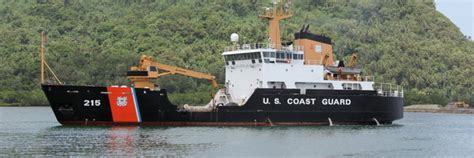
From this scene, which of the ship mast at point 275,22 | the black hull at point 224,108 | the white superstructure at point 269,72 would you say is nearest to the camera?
the black hull at point 224,108

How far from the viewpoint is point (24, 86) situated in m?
86.6

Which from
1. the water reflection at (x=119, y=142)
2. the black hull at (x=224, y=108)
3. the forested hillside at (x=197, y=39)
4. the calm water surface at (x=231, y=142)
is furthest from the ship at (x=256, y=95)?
the forested hillside at (x=197, y=39)

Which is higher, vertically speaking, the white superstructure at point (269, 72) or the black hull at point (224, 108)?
the white superstructure at point (269, 72)

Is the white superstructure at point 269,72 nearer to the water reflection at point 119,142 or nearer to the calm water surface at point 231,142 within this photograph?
the calm water surface at point 231,142

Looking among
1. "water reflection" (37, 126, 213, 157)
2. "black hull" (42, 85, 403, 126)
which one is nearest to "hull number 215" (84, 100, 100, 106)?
"black hull" (42, 85, 403, 126)

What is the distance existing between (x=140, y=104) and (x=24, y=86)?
51.5 meters

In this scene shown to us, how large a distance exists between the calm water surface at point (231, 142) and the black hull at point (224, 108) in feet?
2.05

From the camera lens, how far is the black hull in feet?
125

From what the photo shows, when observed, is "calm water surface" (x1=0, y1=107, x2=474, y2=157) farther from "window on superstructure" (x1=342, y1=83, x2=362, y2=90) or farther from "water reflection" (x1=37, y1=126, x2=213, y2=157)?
"window on superstructure" (x1=342, y1=83, x2=362, y2=90)

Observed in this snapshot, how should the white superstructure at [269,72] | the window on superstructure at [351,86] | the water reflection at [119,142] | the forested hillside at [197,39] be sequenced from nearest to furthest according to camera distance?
the water reflection at [119,142]
the white superstructure at [269,72]
the window on superstructure at [351,86]
the forested hillside at [197,39]

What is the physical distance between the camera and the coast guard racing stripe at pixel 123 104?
38.1 meters

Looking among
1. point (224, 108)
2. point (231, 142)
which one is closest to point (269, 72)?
point (224, 108)

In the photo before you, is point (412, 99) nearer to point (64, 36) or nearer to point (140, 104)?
point (64, 36)

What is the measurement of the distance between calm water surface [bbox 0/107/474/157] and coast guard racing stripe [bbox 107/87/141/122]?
632 mm
